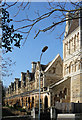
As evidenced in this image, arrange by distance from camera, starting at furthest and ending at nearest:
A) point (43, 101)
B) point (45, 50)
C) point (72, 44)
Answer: point (43, 101) < point (72, 44) < point (45, 50)

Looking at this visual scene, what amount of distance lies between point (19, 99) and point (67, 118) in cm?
3490

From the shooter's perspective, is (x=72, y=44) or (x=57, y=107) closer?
(x=57, y=107)

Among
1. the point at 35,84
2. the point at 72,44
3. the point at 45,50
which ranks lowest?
the point at 35,84

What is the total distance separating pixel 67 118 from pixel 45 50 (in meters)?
7.38

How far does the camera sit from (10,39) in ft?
9.30

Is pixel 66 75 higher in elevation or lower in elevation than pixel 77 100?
higher

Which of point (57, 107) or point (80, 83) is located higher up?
point (80, 83)

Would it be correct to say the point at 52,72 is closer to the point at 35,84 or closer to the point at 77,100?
the point at 35,84

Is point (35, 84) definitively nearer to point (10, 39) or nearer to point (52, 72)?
point (52, 72)

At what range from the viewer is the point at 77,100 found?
20.7m

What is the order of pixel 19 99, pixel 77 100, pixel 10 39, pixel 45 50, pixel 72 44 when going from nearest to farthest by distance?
pixel 10 39 → pixel 45 50 → pixel 77 100 → pixel 72 44 → pixel 19 99

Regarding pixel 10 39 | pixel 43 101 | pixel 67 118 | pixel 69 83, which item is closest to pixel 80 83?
pixel 69 83

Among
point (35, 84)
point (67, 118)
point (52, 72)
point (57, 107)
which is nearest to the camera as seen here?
point (67, 118)

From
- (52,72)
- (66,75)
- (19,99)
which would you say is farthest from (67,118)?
(19,99)
